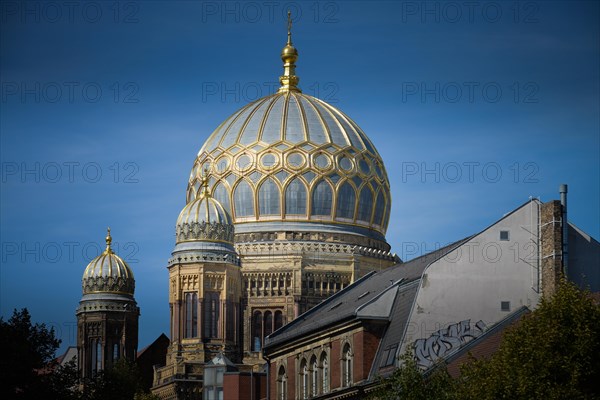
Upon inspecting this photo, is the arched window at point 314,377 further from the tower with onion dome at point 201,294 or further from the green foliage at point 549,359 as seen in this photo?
the tower with onion dome at point 201,294

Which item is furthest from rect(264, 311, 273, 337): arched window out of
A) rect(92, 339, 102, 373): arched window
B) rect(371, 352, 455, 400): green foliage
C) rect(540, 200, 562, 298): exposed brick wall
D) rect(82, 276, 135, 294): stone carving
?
rect(371, 352, 455, 400): green foliage

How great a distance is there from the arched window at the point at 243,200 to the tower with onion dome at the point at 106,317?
25.7 ft

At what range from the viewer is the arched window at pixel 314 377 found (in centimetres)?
7088

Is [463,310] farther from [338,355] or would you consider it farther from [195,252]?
[195,252]

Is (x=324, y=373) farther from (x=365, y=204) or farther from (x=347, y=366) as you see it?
(x=365, y=204)

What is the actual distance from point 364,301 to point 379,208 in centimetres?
5003

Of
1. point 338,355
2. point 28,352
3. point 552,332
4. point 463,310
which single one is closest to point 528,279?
point 463,310

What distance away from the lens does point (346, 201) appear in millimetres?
119312

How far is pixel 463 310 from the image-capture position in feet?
217

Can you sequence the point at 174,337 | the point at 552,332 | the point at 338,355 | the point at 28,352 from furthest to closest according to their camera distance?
the point at 174,337 → the point at 28,352 → the point at 338,355 → the point at 552,332

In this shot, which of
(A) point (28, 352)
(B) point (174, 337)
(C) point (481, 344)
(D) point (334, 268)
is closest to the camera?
(C) point (481, 344)

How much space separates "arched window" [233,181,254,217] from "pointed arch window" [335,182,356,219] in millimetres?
5160

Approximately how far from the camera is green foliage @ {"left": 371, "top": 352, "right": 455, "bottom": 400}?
57.6m

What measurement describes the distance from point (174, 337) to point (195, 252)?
4.73 m
